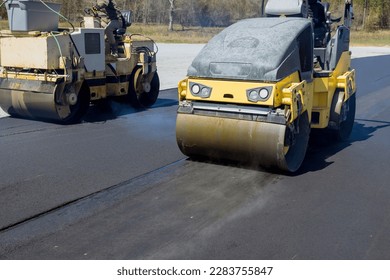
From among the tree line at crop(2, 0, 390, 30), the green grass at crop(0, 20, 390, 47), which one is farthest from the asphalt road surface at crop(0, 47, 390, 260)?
the tree line at crop(2, 0, 390, 30)

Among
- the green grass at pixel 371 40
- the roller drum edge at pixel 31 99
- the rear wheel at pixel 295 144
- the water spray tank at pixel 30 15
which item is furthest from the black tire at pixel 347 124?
the green grass at pixel 371 40

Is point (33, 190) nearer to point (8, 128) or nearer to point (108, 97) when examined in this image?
point (8, 128)

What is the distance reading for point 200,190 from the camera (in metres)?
5.64

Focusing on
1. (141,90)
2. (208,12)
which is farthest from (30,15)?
(208,12)

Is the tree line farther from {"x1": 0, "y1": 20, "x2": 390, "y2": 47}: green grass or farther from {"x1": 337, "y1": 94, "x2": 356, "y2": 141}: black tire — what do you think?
{"x1": 337, "y1": 94, "x2": 356, "y2": 141}: black tire

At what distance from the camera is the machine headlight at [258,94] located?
5746 millimetres

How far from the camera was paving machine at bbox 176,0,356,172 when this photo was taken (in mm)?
5797

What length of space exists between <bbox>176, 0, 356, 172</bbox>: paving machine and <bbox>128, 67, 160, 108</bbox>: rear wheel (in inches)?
176

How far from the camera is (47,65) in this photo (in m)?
8.70

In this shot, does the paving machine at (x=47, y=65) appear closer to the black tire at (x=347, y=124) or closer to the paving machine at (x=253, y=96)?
the paving machine at (x=253, y=96)

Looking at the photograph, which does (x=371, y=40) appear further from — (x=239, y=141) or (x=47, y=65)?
(x=239, y=141)

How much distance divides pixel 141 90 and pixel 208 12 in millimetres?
48393
